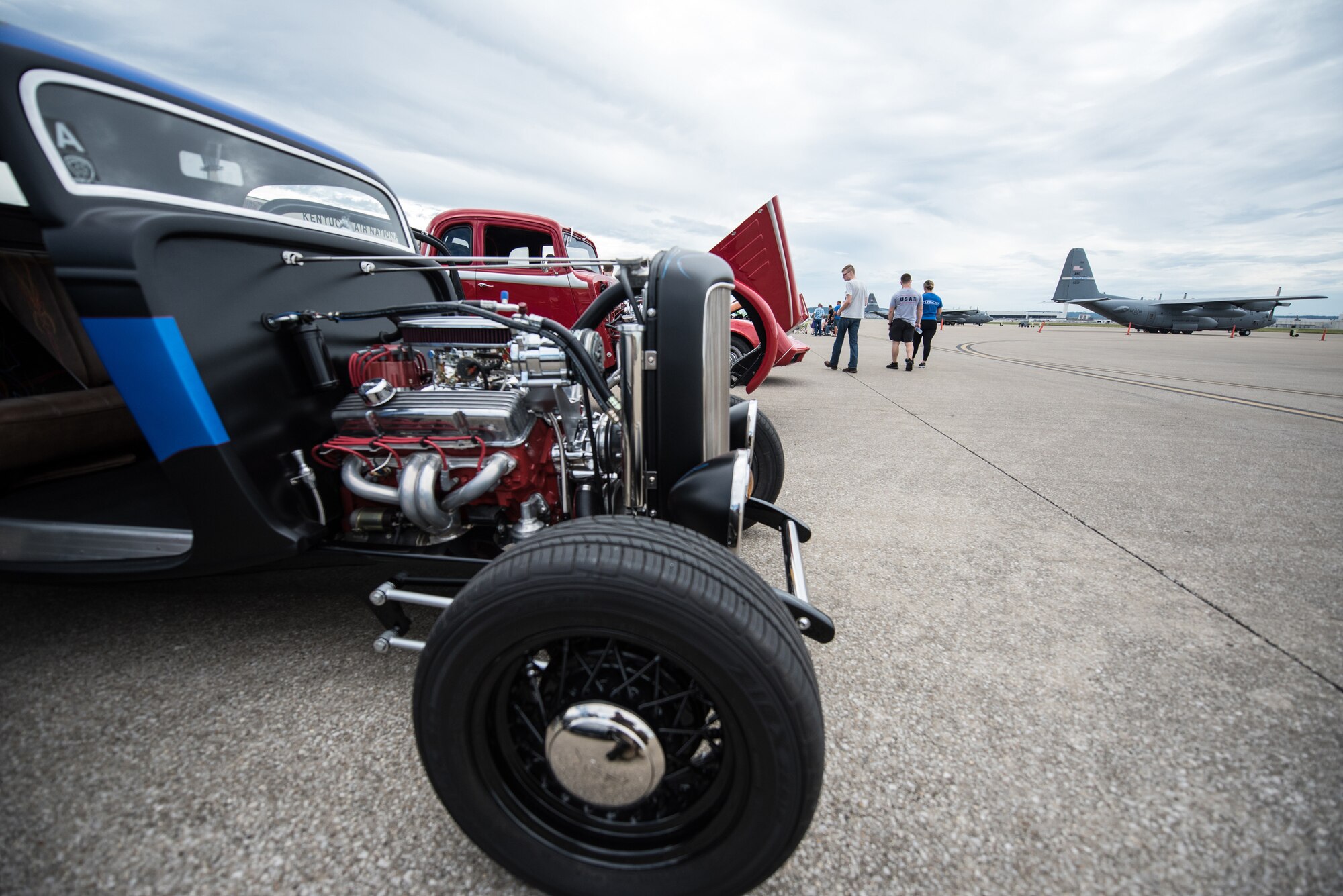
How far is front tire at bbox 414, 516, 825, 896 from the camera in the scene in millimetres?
929

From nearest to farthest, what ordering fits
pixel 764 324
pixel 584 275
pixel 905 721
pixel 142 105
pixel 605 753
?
pixel 605 753, pixel 905 721, pixel 142 105, pixel 764 324, pixel 584 275

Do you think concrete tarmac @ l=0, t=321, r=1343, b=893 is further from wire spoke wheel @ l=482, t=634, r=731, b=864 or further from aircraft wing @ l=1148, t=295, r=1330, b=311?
aircraft wing @ l=1148, t=295, r=1330, b=311

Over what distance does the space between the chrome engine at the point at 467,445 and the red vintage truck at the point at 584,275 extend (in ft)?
6.88

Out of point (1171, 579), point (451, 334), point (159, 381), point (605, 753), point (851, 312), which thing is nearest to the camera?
point (605, 753)

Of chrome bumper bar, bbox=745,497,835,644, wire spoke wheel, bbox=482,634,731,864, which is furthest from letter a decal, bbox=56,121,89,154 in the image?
chrome bumper bar, bbox=745,497,835,644

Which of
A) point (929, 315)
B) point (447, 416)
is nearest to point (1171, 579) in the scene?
point (447, 416)

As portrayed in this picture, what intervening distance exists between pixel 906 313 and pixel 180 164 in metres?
9.42

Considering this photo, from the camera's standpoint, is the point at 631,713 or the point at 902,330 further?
the point at 902,330

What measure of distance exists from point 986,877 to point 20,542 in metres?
2.84

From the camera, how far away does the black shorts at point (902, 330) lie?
9258 millimetres

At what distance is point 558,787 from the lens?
1.16 meters

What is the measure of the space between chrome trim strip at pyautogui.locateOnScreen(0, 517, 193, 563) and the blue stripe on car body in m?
0.35

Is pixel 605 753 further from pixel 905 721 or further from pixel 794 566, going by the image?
pixel 905 721

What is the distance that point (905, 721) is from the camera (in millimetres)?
1521
